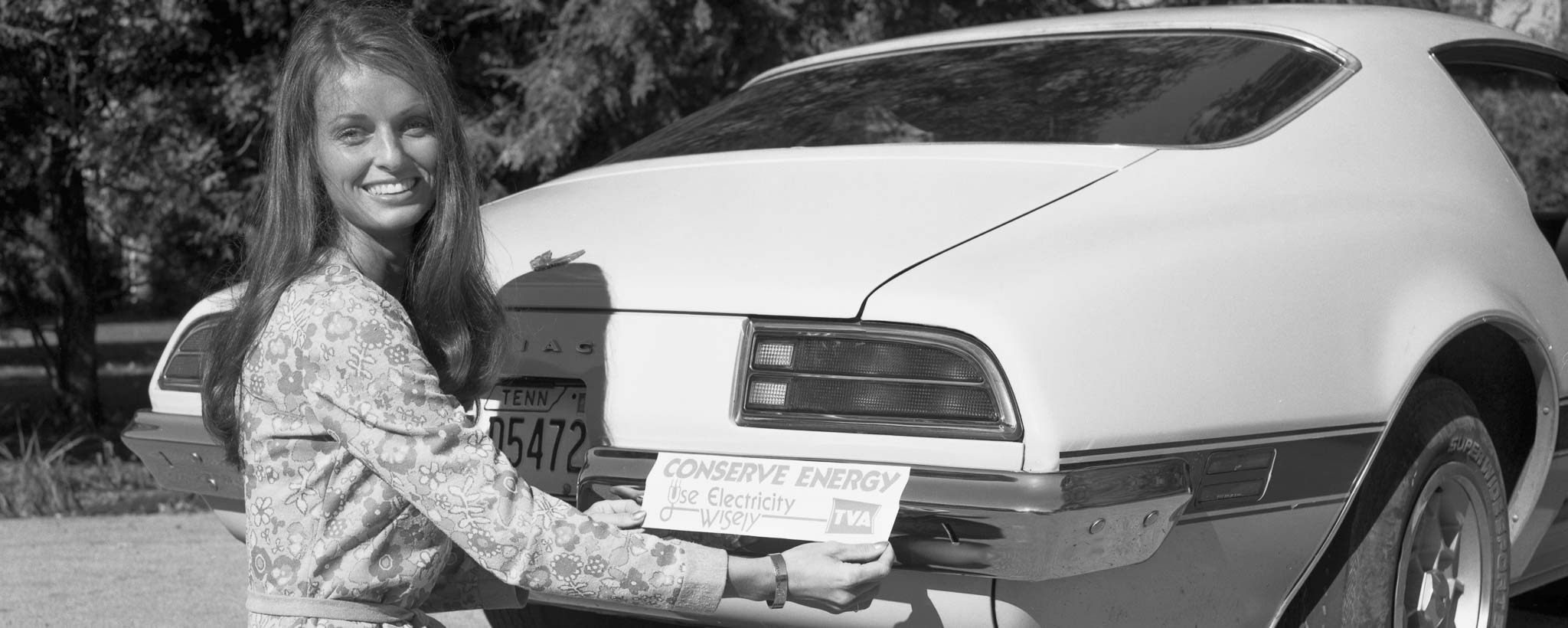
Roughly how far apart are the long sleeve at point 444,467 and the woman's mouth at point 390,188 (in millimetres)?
147

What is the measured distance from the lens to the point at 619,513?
228cm


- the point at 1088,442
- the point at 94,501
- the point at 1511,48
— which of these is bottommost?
the point at 94,501

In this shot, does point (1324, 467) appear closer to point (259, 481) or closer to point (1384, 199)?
point (1384, 199)

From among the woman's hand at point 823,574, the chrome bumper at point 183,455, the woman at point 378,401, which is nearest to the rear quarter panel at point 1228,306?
the woman's hand at point 823,574

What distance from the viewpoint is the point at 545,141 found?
6.99m

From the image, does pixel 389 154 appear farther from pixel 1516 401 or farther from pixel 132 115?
pixel 132 115

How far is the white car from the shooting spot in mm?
2324

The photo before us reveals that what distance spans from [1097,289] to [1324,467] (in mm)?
600

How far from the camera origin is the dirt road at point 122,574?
4.68 meters

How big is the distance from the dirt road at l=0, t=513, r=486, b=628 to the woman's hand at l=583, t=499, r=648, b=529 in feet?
7.84

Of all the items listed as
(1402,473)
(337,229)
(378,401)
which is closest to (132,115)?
(337,229)

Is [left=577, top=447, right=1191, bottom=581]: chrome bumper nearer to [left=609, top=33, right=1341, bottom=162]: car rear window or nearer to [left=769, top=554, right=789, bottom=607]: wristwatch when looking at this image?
[left=769, top=554, right=789, bottom=607]: wristwatch

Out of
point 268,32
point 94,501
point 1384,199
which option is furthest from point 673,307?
point 268,32

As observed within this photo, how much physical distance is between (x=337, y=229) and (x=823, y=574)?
0.79 m
